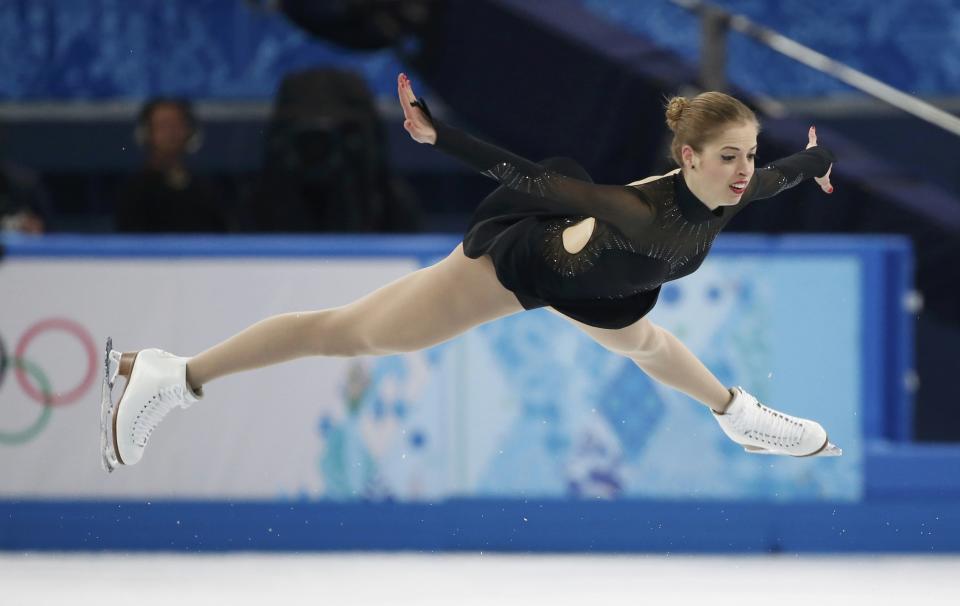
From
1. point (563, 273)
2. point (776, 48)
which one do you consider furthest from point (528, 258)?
point (776, 48)

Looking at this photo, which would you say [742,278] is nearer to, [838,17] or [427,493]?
[427,493]

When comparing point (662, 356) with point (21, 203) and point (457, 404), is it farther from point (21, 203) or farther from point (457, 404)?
point (21, 203)

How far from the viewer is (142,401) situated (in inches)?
171

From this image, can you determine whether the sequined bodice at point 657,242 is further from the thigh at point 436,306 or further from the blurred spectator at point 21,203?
the blurred spectator at point 21,203

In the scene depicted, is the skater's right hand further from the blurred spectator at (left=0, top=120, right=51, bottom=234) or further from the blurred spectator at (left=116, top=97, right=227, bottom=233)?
the blurred spectator at (left=0, top=120, right=51, bottom=234)

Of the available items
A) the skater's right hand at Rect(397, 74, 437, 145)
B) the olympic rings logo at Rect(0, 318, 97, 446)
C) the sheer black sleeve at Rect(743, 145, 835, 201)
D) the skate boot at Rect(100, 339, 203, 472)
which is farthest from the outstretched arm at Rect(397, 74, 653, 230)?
the olympic rings logo at Rect(0, 318, 97, 446)

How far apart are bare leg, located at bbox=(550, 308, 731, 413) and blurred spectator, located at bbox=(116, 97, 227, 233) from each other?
2049 millimetres

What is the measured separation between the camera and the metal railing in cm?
561

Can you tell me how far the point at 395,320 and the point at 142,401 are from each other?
0.79 m

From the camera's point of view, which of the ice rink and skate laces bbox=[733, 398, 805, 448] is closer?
skate laces bbox=[733, 398, 805, 448]

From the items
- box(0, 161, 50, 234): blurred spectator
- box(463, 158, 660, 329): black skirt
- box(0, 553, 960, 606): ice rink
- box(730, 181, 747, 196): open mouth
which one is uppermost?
box(0, 161, 50, 234): blurred spectator

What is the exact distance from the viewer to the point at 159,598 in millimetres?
4543

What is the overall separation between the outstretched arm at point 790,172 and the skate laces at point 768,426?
653 millimetres

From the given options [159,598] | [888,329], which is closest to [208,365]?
[159,598]
